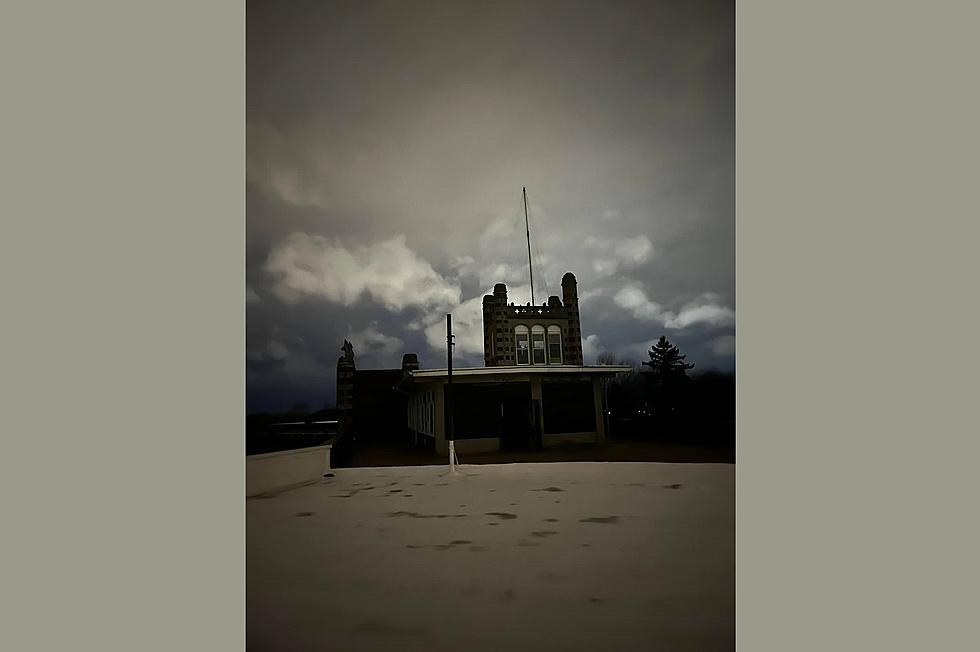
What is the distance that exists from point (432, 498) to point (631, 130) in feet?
12.7

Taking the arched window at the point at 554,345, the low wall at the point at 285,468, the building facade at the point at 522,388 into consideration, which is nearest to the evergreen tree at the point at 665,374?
the building facade at the point at 522,388

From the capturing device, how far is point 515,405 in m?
11.5

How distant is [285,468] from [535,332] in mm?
6772

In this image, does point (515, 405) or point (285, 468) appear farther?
point (515, 405)

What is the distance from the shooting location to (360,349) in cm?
1095

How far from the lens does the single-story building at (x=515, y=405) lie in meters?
10.2

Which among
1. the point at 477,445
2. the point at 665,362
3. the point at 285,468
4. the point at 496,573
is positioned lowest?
the point at 477,445

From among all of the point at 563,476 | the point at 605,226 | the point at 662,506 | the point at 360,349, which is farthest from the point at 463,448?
the point at 662,506

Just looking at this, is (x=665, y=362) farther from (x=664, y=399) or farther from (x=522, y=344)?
(x=522, y=344)

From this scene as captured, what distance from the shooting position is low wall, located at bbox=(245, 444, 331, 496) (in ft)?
17.3

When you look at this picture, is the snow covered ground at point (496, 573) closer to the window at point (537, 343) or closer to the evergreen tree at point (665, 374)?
the window at point (537, 343)

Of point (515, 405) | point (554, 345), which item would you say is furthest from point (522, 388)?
point (554, 345)

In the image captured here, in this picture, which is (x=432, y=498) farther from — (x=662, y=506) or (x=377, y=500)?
(x=662, y=506)

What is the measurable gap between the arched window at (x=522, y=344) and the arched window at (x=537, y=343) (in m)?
0.12
